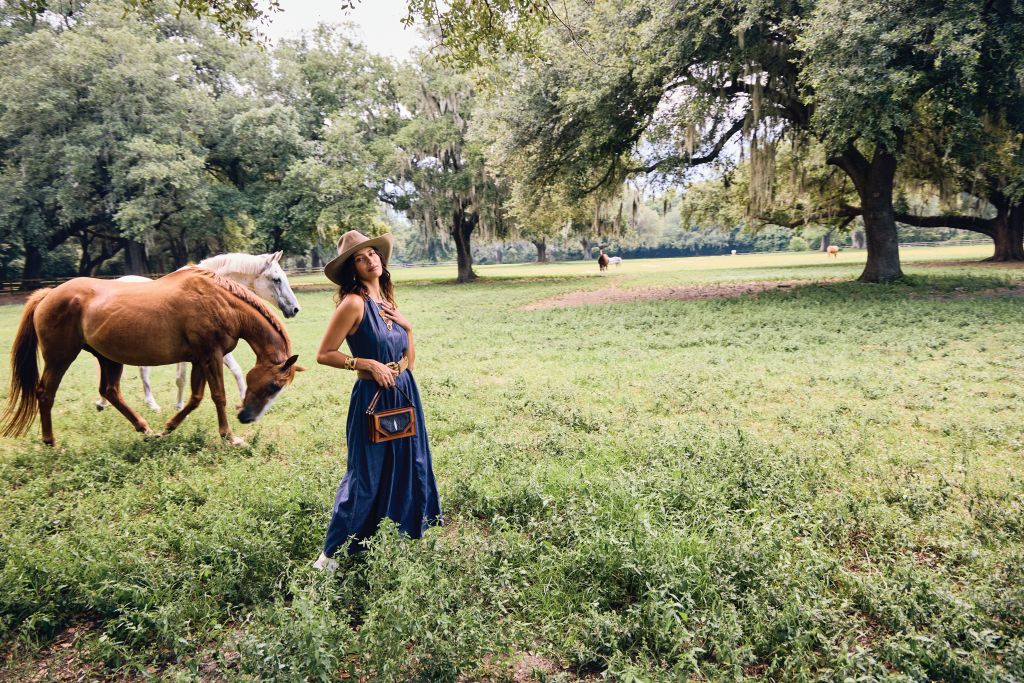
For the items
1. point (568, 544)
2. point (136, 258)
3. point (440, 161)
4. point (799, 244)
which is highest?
point (440, 161)

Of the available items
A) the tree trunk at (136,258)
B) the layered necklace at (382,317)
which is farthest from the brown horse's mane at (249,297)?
the tree trunk at (136,258)

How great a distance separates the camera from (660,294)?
19.3 metres

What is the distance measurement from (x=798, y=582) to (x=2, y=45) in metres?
36.8

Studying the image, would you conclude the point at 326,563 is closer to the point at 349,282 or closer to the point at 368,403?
the point at 368,403

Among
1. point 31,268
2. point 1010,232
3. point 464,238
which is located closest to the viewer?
point 1010,232

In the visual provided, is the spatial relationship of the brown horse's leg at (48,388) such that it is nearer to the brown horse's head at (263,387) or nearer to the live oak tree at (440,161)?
the brown horse's head at (263,387)

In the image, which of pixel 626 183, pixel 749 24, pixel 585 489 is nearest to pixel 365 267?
pixel 585 489

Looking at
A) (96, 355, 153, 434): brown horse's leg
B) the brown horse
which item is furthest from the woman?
(96, 355, 153, 434): brown horse's leg

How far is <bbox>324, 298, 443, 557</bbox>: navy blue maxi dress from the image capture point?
3.19m

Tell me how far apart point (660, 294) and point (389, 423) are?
1729 centimetres

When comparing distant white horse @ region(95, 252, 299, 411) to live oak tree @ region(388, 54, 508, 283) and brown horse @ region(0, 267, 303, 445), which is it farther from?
live oak tree @ region(388, 54, 508, 283)

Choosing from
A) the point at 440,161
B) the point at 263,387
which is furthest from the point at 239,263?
the point at 440,161

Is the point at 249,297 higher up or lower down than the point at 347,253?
lower down

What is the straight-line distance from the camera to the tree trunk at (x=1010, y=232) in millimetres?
24781
